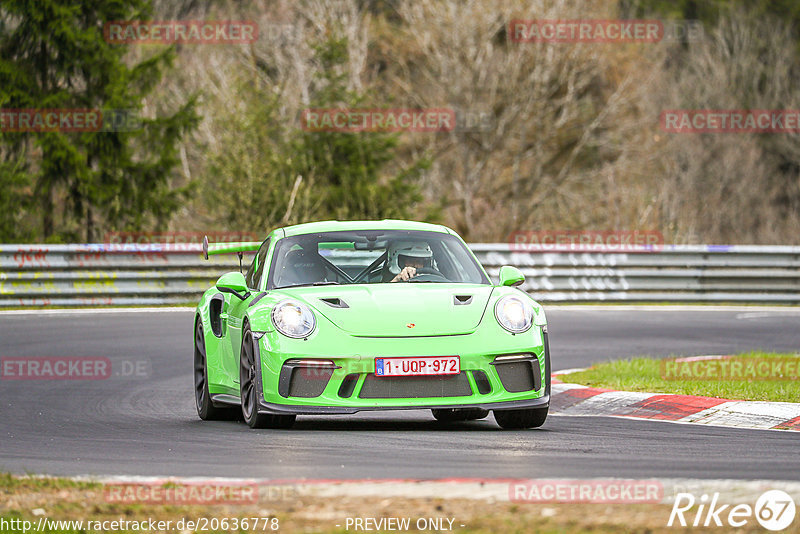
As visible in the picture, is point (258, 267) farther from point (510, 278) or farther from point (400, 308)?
point (510, 278)

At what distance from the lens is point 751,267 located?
22953 millimetres

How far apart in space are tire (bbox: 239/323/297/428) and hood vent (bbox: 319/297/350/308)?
0.51 meters

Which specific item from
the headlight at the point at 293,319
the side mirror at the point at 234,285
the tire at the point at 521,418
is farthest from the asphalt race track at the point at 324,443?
the side mirror at the point at 234,285

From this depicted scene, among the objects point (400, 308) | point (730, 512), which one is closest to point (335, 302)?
point (400, 308)

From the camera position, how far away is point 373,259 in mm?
10234

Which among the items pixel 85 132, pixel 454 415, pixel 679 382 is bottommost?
pixel 85 132

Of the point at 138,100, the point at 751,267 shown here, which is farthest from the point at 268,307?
the point at 138,100

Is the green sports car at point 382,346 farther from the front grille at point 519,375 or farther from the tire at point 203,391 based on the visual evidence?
the tire at point 203,391

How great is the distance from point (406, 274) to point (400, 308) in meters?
1.00

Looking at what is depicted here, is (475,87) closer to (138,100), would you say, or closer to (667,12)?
(138,100)

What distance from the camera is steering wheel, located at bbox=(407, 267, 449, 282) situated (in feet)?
31.5

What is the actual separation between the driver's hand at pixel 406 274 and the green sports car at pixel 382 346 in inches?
0.5

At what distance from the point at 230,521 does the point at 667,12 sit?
181 ft

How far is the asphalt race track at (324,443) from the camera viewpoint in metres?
6.93
